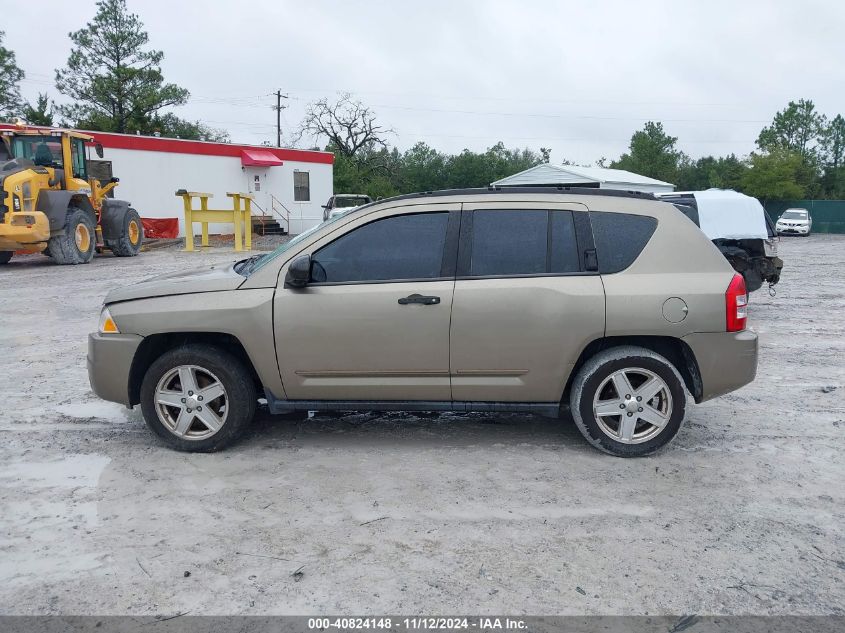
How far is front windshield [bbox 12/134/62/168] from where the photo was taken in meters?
16.5

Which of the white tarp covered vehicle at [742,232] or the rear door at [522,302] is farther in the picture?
the white tarp covered vehicle at [742,232]

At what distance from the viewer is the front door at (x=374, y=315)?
A: 452 centimetres

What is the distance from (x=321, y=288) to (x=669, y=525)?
2.50 metres

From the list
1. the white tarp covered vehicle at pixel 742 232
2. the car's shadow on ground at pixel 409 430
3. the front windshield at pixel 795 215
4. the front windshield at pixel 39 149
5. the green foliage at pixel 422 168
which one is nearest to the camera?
the car's shadow on ground at pixel 409 430

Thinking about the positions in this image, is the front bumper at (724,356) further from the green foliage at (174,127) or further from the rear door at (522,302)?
the green foliage at (174,127)

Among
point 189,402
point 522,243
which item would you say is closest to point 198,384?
point 189,402

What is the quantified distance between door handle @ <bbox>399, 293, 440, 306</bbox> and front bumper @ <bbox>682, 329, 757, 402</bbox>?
162 cm

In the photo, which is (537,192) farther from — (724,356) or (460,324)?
(724,356)

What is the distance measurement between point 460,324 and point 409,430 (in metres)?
1.11

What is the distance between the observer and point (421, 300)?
14.8 feet

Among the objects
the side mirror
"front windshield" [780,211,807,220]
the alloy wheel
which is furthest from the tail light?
"front windshield" [780,211,807,220]

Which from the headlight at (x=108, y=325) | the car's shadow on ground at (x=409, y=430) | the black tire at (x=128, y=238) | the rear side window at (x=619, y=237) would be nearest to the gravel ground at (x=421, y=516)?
the car's shadow on ground at (x=409, y=430)

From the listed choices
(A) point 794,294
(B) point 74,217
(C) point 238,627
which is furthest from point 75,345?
(A) point 794,294

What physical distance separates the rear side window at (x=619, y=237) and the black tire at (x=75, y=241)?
1535cm
